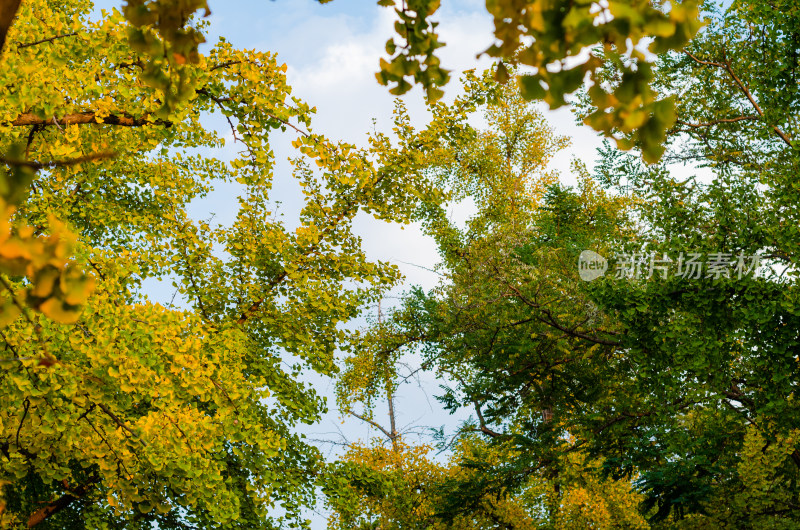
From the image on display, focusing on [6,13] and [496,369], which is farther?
[496,369]

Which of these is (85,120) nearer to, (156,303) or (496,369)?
(156,303)

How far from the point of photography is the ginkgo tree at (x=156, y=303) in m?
6.22

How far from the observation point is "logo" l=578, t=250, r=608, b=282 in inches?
450

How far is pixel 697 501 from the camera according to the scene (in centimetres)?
882

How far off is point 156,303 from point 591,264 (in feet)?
26.8

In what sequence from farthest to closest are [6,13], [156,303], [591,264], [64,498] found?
[591,264] → [64,498] → [156,303] → [6,13]

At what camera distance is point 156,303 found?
6578 mm

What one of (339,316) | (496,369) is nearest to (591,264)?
(496,369)

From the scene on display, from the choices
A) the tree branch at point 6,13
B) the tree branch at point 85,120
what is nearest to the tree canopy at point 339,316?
the tree branch at point 85,120

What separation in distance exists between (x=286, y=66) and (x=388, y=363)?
10457 mm

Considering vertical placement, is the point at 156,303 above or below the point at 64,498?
above

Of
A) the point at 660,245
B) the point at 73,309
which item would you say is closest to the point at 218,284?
the point at 660,245

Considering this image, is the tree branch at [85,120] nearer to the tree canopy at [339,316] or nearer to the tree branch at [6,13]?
the tree canopy at [339,316]

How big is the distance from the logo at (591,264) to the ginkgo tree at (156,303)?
343 centimetres
